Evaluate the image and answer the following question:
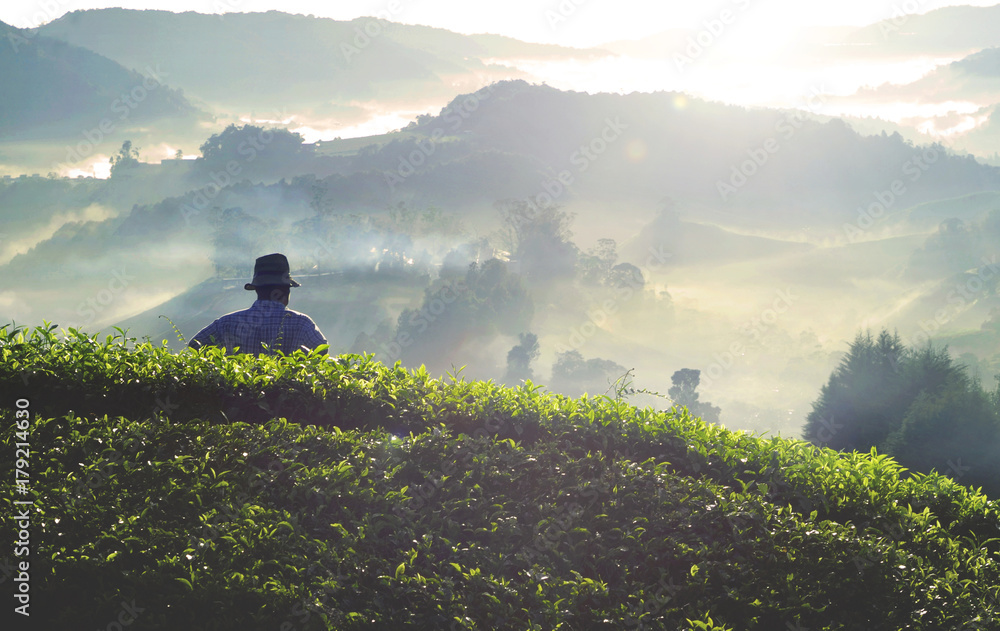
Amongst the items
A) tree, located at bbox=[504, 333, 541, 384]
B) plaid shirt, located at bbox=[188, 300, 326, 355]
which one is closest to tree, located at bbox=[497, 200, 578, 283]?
tree, located at bbox=[504, 333, 541, 384]

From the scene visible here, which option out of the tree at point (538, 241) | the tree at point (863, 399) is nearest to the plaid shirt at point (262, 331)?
the tree at point (863, 399)

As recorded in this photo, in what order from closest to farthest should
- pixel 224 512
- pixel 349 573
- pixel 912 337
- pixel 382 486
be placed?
pixel 349 573
pixel 224 512
pixel 382 486
pixel 912 337

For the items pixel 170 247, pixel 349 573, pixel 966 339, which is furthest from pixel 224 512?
pixel 170 247

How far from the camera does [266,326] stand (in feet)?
24.3

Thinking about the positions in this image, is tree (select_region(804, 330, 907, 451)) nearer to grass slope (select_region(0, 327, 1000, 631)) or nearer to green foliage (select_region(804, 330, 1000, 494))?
green foliage (select_region(804, 330, 1000, 494))

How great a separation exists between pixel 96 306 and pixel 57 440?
689 feet

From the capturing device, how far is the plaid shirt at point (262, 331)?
738cm

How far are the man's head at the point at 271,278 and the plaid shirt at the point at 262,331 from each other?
93 mm

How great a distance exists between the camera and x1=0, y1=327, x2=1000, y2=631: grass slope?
434 centimetres

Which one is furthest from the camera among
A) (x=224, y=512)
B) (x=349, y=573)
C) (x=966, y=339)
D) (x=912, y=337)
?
(x=912, y=337)

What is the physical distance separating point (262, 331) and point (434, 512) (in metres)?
3.45

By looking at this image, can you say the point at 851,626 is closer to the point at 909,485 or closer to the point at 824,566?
the point at 824,566

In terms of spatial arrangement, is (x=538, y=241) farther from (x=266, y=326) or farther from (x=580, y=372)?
(x=266, y=326)

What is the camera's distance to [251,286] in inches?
294
